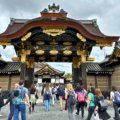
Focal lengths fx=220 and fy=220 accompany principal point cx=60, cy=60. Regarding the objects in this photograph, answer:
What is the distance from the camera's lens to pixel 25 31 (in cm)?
1543

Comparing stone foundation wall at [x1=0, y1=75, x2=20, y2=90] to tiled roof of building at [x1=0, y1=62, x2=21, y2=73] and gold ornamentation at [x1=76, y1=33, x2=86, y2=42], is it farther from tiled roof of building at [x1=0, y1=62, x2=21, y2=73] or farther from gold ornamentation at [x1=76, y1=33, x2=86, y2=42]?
gold ornamentation at [x1=76, y1=33, x2=86, y2=42]

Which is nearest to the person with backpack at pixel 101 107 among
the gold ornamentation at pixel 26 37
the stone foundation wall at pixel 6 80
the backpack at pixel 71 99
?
the backpack at pixel 71 99

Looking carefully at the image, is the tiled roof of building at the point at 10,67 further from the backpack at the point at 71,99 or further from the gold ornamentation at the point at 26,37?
the backpack at the point at 71,99

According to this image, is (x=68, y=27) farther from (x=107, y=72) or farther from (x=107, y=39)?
Answer: (x=107, y=72)

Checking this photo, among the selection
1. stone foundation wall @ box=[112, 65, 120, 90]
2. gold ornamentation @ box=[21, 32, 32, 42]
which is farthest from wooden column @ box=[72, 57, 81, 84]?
gold ornamentation @ box=[21, 32, 32, 42]

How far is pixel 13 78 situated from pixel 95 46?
7.70 meters

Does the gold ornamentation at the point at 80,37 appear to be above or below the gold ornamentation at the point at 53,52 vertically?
above

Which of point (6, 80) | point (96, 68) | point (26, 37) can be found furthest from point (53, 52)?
point (6, 80)

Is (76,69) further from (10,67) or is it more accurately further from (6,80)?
(6,80)

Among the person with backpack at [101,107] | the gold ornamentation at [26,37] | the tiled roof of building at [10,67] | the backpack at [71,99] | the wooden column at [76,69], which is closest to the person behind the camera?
the person with backpack at [101,107]

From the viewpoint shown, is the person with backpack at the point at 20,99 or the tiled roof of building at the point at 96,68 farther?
the tiled roof of building at the point at 96,68

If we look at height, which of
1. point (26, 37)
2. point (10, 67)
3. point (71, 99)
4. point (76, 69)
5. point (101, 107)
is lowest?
point (101, 107)

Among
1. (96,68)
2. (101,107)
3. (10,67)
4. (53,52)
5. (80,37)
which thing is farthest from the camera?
(96,68)

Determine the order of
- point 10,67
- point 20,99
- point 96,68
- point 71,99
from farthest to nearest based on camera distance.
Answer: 1. point 96,68
2. point 10,67
3. point 71,99
4. point 20,99
